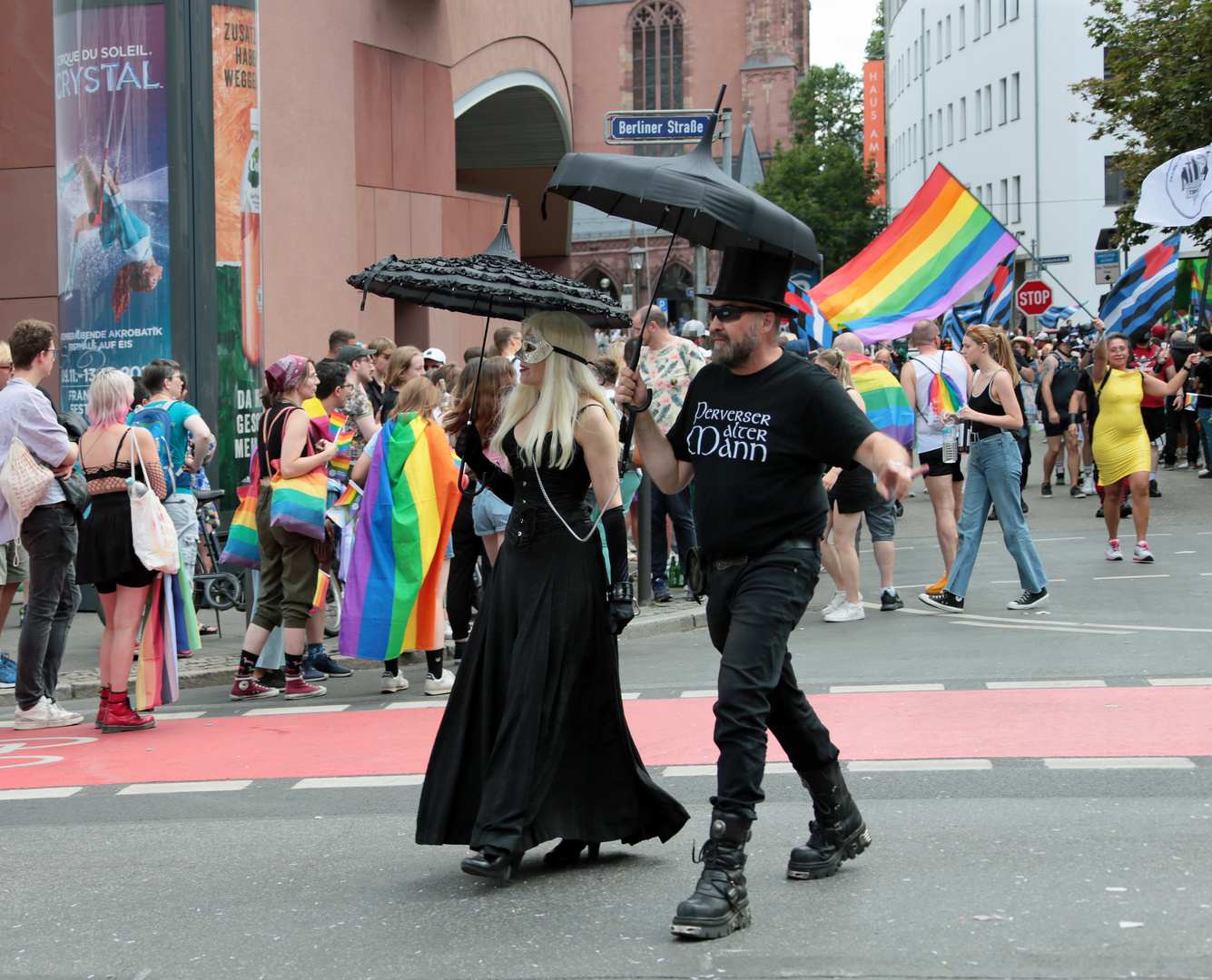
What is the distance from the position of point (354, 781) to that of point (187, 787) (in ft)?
2.35

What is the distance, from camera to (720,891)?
4055 millimetres

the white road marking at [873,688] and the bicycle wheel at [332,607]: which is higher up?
the bicycle wheel at [332,607]

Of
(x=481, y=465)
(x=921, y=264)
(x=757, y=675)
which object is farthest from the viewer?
(x=921, y=264)

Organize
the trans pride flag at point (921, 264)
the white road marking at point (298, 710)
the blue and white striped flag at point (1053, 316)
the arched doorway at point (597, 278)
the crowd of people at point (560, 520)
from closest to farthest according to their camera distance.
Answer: the crowd of people at point (560, 520) → the white road marking at point (298, 710) → the trans pride flag at point (921, 264) → the blue and white striped flag at point (1053, 316) → the arched doorway at point (597, 278)

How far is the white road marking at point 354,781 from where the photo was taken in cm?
618

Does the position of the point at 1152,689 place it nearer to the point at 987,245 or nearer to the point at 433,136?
the point at 987,245

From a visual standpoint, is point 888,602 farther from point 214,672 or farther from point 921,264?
point 921,264

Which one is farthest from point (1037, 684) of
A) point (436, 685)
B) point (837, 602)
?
point (436, 685)

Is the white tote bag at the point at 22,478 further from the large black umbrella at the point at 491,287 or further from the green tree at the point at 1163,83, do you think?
the green tree at the point at 1163,83

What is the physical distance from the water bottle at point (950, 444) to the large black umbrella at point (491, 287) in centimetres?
431

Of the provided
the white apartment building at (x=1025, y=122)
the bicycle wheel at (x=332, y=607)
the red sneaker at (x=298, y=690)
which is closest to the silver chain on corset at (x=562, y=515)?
the red sneaker at (x=298, y=690)

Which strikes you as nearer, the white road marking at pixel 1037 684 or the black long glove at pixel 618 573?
the black long glove at pixel 618 573

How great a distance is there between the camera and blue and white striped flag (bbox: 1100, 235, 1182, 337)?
20.9 meters

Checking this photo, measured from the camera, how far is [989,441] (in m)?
10.3
